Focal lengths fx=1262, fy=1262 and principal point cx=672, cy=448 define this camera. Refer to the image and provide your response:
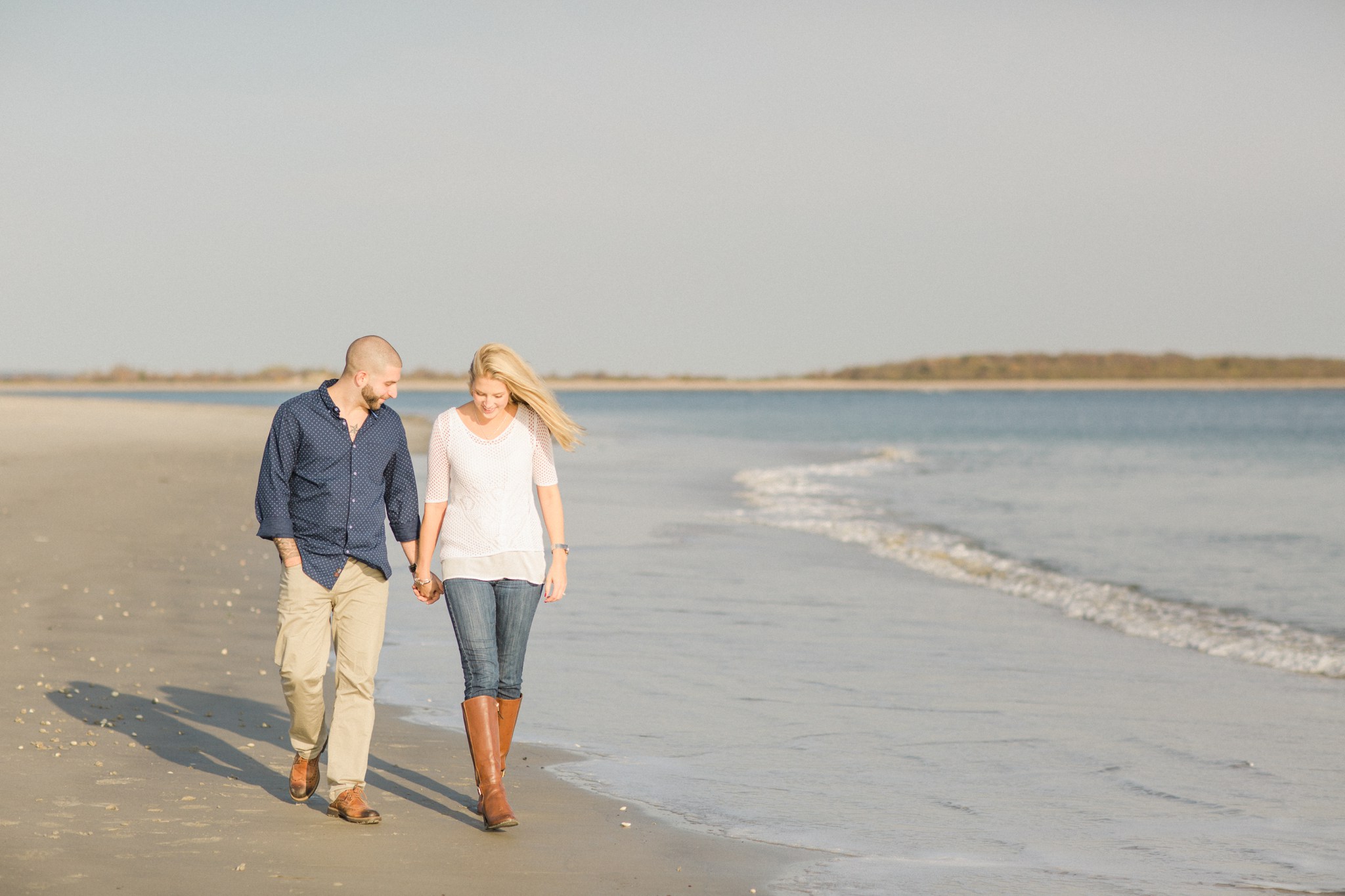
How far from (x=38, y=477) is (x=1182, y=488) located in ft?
70.7

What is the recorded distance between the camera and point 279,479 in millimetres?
4793

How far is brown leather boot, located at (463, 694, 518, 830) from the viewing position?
470 centimetres

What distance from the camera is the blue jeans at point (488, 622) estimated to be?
15.7 ft

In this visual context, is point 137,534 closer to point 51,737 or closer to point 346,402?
point 51,737

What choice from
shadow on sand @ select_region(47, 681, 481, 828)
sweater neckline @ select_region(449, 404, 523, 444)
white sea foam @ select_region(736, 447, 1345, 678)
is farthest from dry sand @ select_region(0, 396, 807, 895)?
white sea foam @ select_region(736, 447, 1345, 678)

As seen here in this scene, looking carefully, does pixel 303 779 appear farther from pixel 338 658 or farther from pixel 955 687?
pixel 955 687

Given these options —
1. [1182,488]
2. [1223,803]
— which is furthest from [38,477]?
[1182,488]

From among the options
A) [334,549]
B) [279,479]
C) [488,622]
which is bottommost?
[488,622]

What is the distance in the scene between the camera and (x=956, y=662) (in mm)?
8336

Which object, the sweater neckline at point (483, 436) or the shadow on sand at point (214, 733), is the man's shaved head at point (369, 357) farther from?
the shadow on sand at point (214, 733)

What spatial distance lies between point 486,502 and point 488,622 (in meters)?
0.46

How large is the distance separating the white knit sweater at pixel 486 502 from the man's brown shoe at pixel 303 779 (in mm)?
920

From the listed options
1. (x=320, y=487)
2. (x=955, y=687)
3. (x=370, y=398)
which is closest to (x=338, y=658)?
(x=320, y=487)

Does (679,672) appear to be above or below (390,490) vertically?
below
